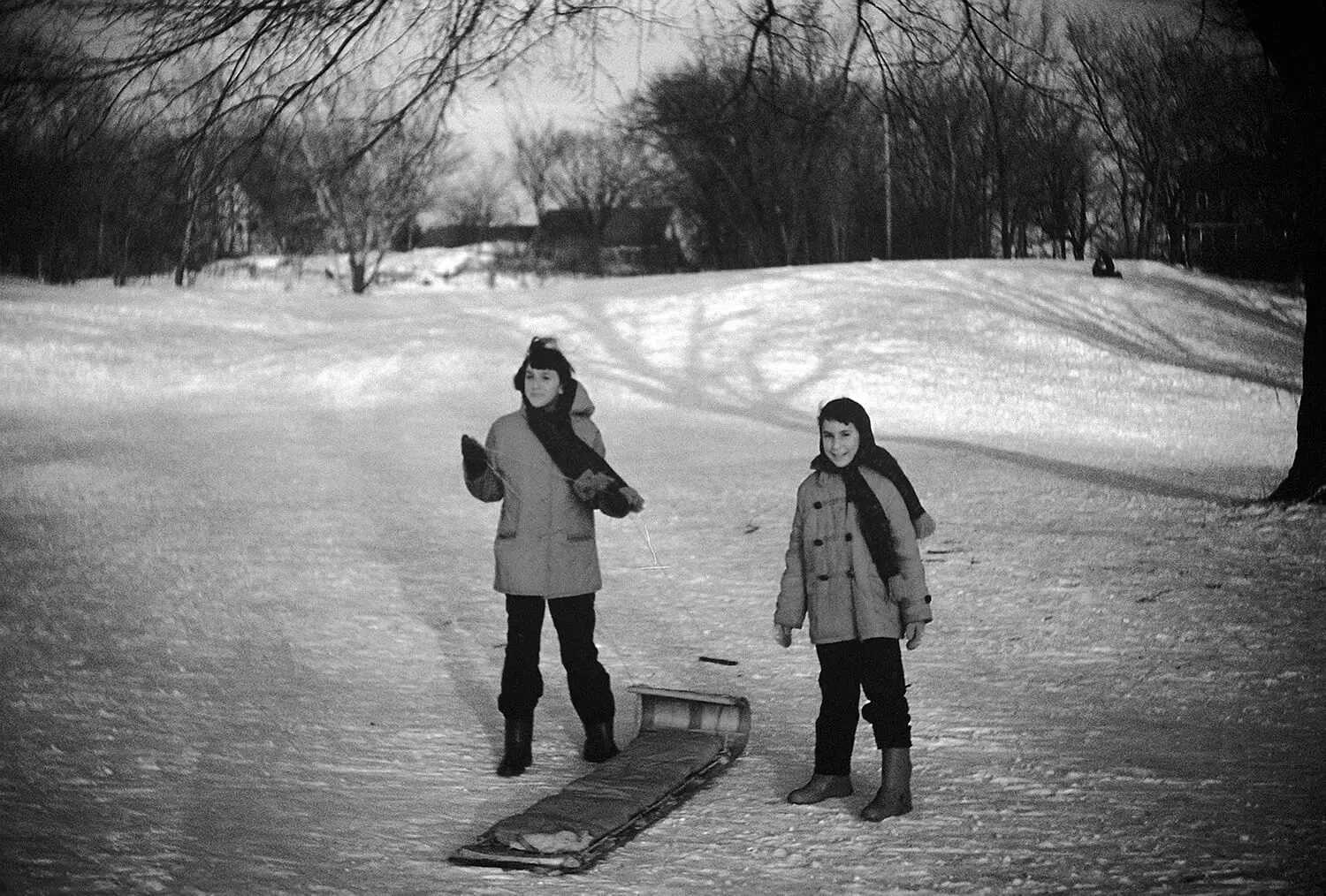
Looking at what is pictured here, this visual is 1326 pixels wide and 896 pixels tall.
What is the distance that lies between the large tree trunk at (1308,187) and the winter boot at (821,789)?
6857 mm

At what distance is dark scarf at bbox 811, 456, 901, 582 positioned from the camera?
14.5 feet

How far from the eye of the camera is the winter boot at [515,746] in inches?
198

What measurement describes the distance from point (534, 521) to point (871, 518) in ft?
4.42

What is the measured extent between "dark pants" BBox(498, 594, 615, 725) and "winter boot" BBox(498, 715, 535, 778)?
0.03 metres

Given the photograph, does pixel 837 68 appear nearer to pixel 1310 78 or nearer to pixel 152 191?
pixel 1310 78

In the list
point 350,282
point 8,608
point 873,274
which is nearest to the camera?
point 8,608

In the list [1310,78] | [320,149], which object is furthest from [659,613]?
[1310,78]

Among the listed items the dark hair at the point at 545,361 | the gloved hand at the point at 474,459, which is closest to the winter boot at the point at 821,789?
the gloved hand at the point at 474,459

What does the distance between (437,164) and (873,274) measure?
21.8 m

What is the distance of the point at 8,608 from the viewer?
25.5ft

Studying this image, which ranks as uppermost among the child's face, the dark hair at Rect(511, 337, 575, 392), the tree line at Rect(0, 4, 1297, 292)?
the tree line at Rect(0, 4, 1297, 292)

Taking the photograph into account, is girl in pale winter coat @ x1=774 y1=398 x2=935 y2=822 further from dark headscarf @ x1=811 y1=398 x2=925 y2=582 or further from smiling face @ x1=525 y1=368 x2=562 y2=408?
smiling face @ x1=525 y1=368 x2=562 y2=408

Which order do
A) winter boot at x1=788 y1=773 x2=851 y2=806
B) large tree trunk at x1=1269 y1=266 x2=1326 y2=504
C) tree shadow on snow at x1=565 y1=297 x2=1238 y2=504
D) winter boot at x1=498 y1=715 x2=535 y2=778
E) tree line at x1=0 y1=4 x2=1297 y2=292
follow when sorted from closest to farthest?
winter boot at x1=788 y1=773 x2=851 y2=806, winter boot at x1=498 y1=715 x2=535 y2=778, tree line at x1=0 y1=4 x2=1297 y2=292, large tree trunk at x1=1269 y1=266 x2=1326 y2=504, tree shadow on snow at x1=565 y1=297 x2=1238 y2=504

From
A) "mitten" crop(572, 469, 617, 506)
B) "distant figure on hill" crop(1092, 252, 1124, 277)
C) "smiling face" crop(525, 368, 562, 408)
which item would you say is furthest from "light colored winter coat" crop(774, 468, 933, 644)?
"distant figure on hill" crop(1092, 252, 1124, 277)
